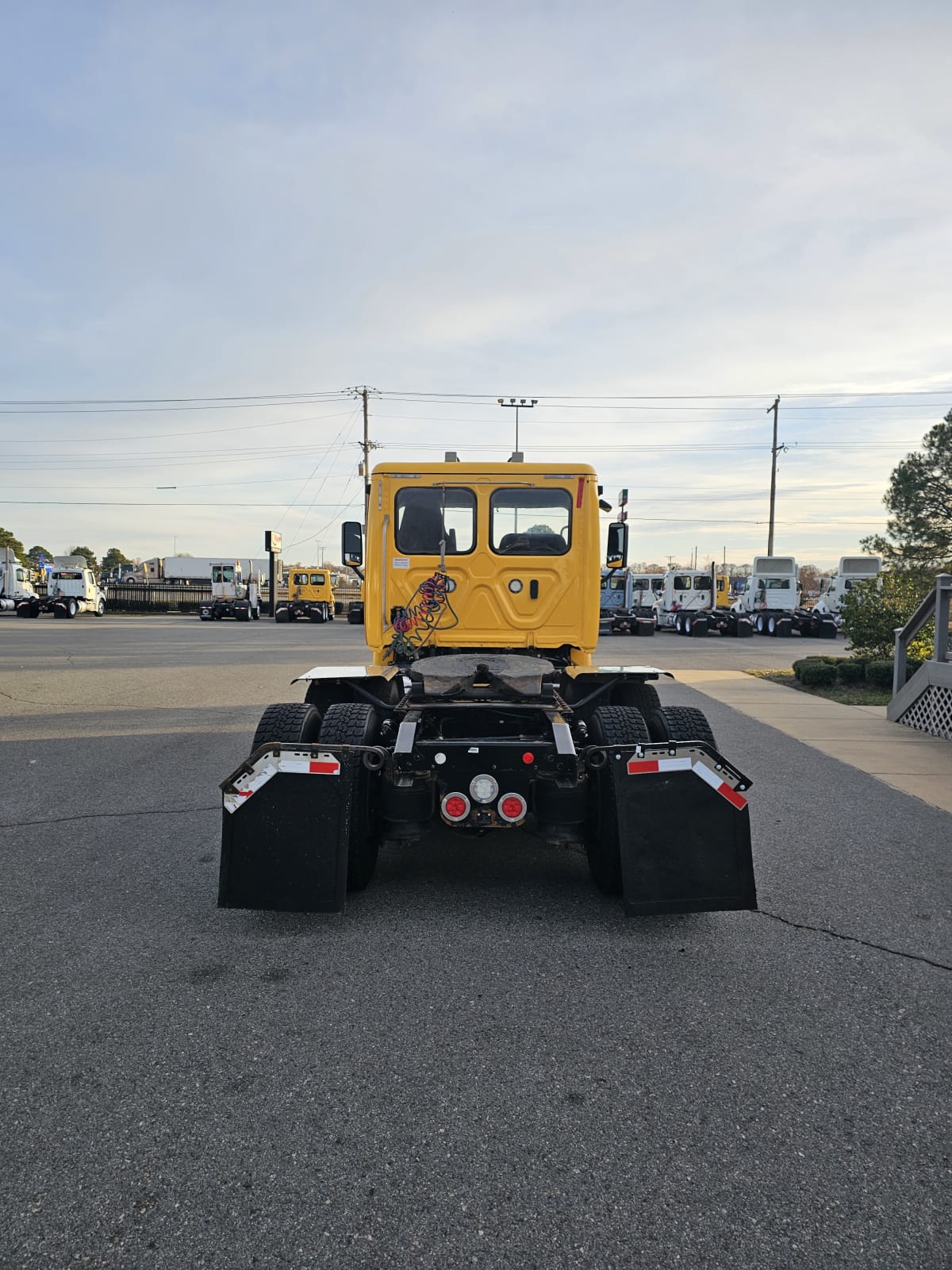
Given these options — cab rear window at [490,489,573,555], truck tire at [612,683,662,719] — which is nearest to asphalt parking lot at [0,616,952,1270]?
truck tire at [612,683,662,719]

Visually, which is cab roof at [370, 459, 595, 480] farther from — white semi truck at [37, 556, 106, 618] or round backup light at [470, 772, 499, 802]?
white semi truck at [37, 556, 106, 618]

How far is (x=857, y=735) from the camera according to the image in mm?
9930

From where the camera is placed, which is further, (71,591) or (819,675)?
(71,591)

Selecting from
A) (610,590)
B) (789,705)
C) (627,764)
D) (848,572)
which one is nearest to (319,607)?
(610,590)

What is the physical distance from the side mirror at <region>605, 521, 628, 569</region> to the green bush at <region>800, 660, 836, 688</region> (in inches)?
361

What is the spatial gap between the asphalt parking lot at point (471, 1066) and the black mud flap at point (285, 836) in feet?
0.68

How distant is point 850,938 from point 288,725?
128 inches

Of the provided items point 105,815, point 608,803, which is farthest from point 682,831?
point 105,815

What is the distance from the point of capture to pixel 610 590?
119ft

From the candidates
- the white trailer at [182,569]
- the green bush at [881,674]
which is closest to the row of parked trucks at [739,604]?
the green bush at [881,674]

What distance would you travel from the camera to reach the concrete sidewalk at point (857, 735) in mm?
7613

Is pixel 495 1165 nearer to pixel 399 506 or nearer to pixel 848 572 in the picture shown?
pixel 399 506

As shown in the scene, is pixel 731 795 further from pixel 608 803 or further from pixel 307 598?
pixel 307 598

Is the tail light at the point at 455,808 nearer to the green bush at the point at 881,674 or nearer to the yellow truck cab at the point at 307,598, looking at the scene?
the green bush at the point at 881,674
